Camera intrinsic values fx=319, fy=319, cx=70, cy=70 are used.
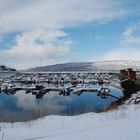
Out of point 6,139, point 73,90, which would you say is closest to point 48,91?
point 73,90

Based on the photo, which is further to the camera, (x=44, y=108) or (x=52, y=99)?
(x=52, y=99)

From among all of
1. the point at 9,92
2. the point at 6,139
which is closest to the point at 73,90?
the point at 9,92

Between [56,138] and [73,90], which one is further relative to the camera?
[73,90]

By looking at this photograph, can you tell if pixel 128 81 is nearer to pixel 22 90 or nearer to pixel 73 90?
pixel 73 90

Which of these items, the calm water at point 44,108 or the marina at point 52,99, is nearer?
the calm water at point 44,108

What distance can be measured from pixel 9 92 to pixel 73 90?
13.7m

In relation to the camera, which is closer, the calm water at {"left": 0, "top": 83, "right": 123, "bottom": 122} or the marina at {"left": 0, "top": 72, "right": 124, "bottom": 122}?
the calm water at {"left": 0, "top": 83, "right": 123, "bottom": 122}

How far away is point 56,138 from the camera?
5.43 m

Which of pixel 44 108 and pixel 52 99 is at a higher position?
pixel 44 108

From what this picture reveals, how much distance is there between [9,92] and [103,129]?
206 ft

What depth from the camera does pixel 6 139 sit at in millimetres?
6617

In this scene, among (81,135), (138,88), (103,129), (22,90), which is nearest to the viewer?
(81,135)

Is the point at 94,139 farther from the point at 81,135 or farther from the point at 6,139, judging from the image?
the point at 6,139

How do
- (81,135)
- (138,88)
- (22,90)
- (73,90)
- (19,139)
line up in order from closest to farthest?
1. (81,135)
2. (19,139)
3. (138,88)
4. (73,90)
5. (22,90)
